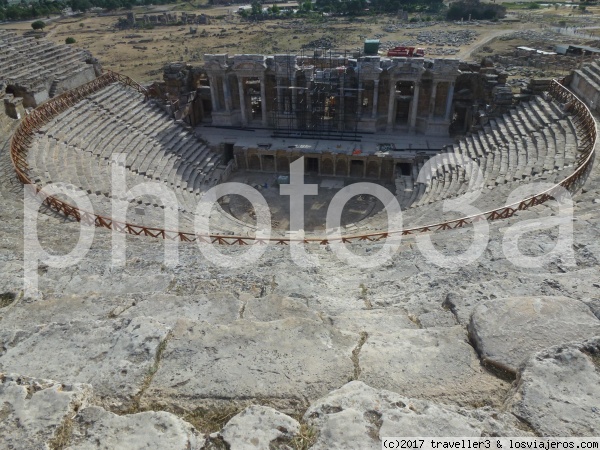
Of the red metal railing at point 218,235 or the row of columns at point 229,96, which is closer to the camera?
the red metal railing at point 218,235

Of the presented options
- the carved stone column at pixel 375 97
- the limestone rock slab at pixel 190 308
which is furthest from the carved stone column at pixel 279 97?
the limestone rock slab at pixel 190 308

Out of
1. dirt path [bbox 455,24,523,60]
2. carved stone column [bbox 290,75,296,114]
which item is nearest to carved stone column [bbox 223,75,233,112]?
carved stone column [bbox 290,75,296,114]

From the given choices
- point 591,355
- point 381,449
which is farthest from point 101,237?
point 591,355

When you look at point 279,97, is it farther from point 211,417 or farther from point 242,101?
point 211,417

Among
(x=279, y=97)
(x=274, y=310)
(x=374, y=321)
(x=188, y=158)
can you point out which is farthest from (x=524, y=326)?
(x=279, y=97)

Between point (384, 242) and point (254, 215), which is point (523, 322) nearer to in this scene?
point (384, 242)

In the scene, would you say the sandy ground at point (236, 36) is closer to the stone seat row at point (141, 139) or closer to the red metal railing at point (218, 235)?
the stone seat row at point (141, 139)
